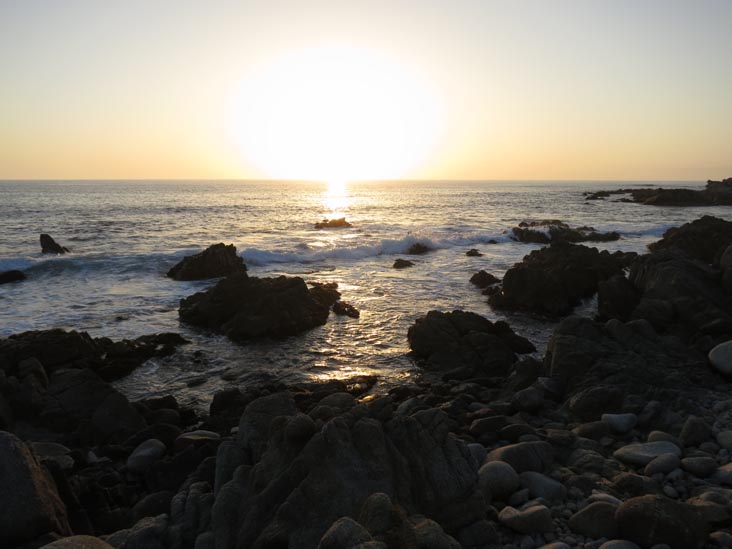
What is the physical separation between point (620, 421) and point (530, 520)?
3.73 metres

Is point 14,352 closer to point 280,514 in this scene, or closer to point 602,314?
point 280,514

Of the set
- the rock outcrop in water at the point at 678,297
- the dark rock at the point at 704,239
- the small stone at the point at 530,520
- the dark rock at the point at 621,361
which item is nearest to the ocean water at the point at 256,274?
the rock outcrop in water at the point at 678,297

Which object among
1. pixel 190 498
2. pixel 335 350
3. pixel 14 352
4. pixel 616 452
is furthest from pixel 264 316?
pixel 616 452

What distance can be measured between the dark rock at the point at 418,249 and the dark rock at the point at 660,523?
3194cm

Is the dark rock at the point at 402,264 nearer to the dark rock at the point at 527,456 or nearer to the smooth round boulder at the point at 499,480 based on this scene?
the dark rock at the point at 527,456

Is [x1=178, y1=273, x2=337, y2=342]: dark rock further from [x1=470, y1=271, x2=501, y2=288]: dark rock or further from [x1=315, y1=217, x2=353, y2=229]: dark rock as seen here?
[x1=315, y1=217, x2=353, y2=229]: dark rock

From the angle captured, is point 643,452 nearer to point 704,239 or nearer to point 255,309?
point 255,309

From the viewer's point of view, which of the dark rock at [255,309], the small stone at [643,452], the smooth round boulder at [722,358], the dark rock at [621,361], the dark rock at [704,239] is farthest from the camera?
the dark rock at [704,239]

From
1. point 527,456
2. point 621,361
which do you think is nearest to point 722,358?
point 621,361

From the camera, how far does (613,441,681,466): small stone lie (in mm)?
6891

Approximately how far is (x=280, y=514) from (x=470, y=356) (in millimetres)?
9258

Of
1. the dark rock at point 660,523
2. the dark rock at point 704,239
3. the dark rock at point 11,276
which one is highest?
the dark rock at point 704,239

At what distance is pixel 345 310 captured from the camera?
1948 centimetres

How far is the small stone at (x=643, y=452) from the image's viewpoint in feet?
22.6
